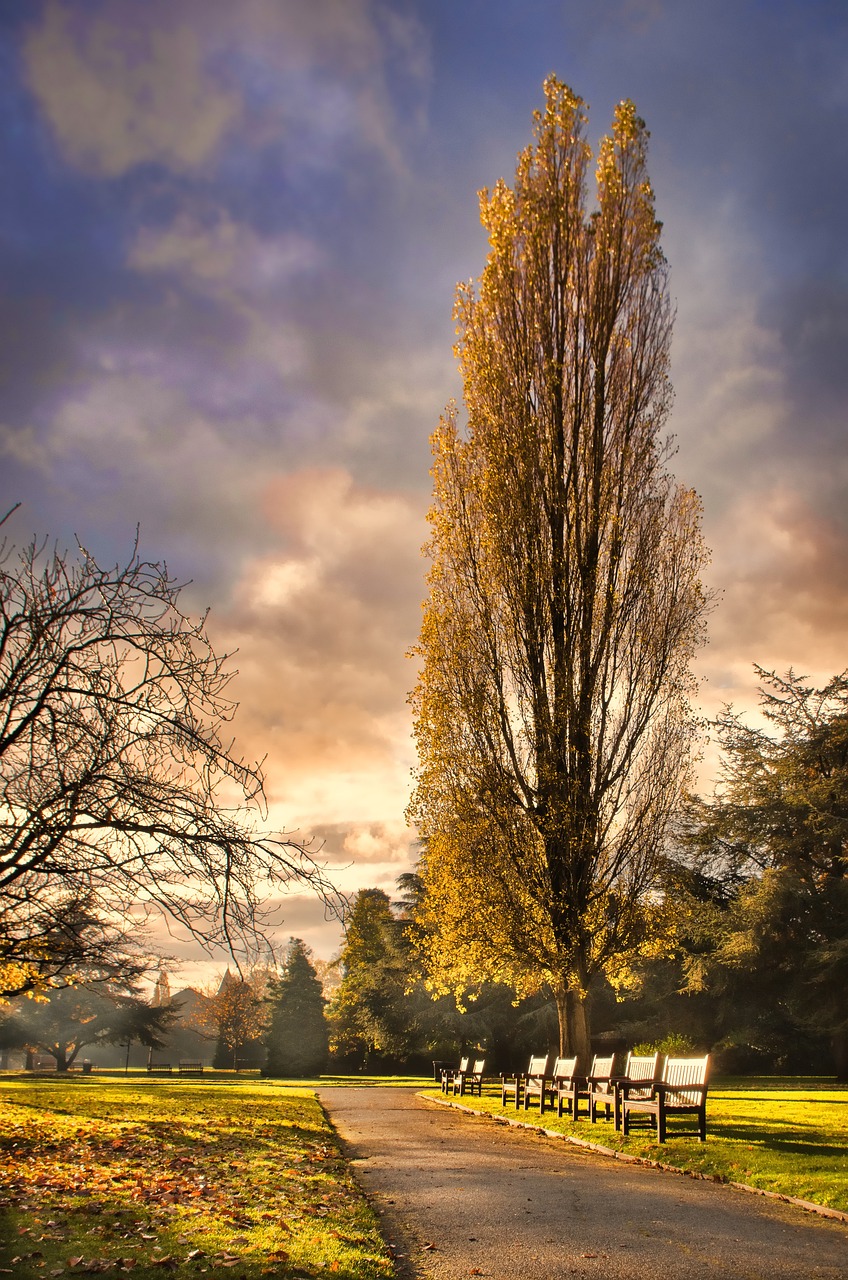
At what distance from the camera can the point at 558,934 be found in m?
17.2

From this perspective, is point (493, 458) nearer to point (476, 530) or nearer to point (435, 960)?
point (476, 530)

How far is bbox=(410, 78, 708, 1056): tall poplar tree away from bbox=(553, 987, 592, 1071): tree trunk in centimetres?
4

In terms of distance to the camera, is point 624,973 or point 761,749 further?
point 761,749

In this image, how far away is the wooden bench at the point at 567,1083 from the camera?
587 inches

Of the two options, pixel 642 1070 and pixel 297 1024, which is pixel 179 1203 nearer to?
pixel 642 1070

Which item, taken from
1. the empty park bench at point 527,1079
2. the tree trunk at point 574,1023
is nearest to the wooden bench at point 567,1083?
the empty park bench at point 527,1079

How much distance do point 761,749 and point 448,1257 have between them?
31.2m

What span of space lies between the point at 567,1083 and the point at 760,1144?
4.71 m

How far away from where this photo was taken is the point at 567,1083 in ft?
50.8

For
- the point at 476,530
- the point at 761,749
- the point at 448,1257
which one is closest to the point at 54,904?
the point at 448,1257

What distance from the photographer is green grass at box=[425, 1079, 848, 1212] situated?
28.2 feet

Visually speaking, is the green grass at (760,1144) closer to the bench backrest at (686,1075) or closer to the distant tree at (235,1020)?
the bench backrest at (686,1075)

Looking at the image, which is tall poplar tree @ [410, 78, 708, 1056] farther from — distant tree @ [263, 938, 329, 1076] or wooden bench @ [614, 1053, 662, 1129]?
distant tree @ [263, 938, 329, 1076]

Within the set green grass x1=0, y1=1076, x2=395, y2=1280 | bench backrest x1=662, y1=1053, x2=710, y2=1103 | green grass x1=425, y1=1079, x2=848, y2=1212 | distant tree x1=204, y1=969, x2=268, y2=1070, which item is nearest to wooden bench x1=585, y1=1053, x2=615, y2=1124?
green grass x1=425, y1=1079, x2=848, y2=1212
